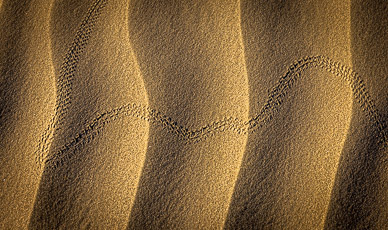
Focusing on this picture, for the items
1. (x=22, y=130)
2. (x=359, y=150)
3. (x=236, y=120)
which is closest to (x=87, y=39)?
(x=22, y=130)

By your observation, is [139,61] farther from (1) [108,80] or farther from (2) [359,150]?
(2) [359,150]

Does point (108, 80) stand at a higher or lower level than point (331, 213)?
higher

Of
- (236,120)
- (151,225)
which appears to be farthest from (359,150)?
(151,225)

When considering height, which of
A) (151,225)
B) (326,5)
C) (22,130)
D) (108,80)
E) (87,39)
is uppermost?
(326,5)

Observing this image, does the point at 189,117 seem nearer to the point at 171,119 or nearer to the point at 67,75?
the point at 171,119
